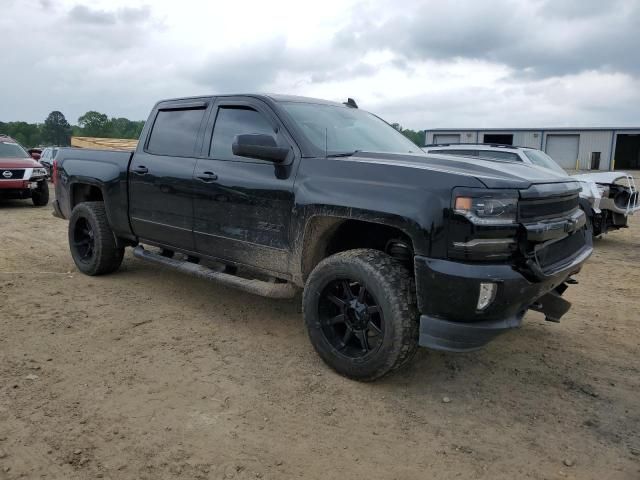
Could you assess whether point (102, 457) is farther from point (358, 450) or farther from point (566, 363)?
point (566, 363)

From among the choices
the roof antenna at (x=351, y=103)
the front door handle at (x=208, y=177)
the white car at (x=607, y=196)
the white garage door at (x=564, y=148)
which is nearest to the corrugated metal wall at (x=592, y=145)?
the white garage door at (x=564, y=148)

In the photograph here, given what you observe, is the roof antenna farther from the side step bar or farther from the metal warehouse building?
the metal warehouse building

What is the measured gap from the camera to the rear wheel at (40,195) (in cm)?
1352

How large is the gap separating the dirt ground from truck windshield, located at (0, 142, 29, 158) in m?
10.0

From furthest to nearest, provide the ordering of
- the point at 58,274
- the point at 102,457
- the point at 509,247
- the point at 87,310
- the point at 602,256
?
1. the point at 602,256
2. the point at 58,274
3. the point at 87,310
4. the point at 509,247
5. the point at 102,457

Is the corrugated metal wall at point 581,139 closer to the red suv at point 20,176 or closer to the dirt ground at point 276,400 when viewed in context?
the red suv at point 20,176

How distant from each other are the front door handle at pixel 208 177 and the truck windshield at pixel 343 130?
808 mm

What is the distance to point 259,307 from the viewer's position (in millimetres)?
5125

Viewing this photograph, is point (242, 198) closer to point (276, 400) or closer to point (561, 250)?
point (276, 400)

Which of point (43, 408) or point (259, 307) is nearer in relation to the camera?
point (43, 408)

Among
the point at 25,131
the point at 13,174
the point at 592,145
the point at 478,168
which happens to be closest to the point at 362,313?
the point at 478,168

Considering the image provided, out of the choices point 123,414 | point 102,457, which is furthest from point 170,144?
point 102,457

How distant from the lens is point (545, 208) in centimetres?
333

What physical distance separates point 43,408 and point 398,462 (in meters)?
2.06
